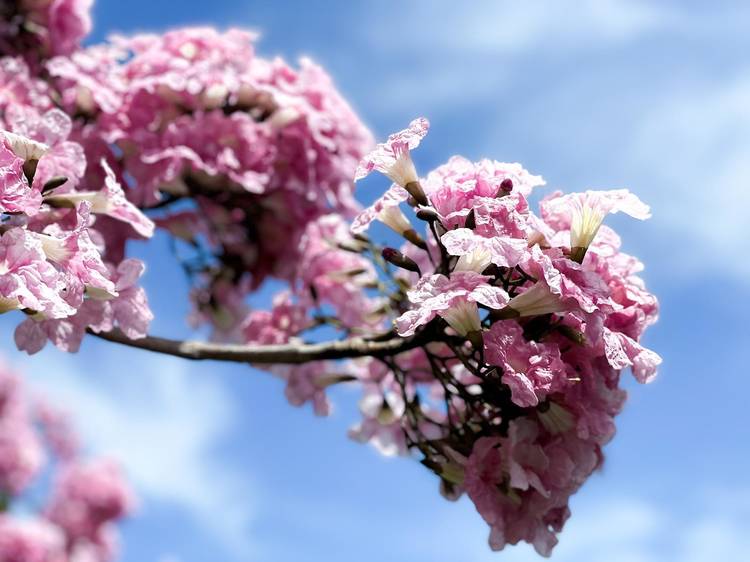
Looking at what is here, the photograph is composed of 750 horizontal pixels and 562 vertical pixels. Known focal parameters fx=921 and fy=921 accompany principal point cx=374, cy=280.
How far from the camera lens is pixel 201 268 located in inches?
129

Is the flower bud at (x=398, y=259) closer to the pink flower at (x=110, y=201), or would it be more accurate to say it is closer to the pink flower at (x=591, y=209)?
the pink flower at (x=591, y=209)

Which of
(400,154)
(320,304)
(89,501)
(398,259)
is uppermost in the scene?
(89,501)

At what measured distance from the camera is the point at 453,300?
151cm

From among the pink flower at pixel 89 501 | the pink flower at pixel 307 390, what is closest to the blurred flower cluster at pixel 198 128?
the pink flower at pixel 307 390

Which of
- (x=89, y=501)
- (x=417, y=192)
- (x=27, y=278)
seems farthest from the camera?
(x=89, y=501)

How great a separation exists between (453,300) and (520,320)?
17 centimetres

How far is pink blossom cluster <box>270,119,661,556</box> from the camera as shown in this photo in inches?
59.4

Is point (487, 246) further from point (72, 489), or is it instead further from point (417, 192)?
point (72, 489)

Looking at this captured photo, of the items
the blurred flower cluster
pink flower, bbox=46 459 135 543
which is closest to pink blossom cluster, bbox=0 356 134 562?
pink flower, bbox=46 459 135 543

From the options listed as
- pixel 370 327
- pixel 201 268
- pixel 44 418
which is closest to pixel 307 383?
pixel 370 327

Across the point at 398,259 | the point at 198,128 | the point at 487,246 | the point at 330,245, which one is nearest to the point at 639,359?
the point at 487,246

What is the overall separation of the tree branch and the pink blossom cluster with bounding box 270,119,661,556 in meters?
0.10

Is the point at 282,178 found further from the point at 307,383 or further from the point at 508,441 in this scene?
the point at 508,441

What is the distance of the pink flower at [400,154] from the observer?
5.48 feet
